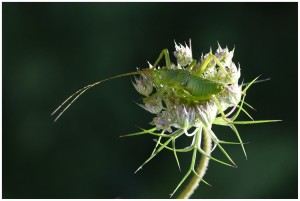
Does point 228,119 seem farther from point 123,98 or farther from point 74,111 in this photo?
point 74,111

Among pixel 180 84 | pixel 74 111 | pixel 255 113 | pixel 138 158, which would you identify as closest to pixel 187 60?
pixel 180 84

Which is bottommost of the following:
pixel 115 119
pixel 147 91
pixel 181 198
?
pixel 115 119

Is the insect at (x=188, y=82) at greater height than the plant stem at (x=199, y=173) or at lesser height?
greater

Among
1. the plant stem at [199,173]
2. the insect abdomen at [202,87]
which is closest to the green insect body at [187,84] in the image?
the insect abdomen at [202,87]

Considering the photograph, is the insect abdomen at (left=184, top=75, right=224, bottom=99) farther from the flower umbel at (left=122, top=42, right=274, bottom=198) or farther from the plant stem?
the plant stem

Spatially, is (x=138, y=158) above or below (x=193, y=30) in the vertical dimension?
below

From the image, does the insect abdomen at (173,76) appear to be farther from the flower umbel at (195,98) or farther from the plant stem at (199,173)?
the plant stem at (199,173)

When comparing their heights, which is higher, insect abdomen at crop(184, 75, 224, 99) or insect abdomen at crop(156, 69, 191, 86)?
insect abdomen at crop(156, 69, 191, 86)

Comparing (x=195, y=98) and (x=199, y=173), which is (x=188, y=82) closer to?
(x=195, y=98)

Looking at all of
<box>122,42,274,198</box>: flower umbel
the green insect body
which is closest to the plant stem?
<box>122,42,274,198</box>: flower umbel
